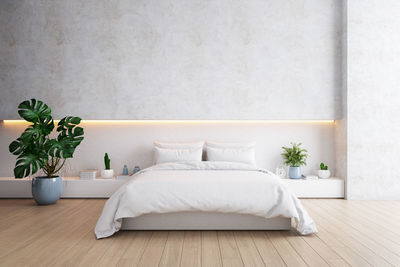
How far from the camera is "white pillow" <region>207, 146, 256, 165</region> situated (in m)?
4.51

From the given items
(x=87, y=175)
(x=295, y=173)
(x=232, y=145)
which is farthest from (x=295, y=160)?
(x=87, y=175)

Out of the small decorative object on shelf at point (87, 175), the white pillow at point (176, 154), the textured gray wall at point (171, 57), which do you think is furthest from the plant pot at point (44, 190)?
the white pillow at point (176, 154)

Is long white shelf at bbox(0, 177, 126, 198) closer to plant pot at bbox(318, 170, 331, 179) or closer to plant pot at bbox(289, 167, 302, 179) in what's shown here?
plant pot at bbox(289, 167, 302, 179)

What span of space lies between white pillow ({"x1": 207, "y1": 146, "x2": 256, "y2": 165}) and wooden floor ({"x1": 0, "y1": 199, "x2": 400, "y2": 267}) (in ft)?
4.06

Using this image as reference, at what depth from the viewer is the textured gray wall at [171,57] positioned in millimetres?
4883

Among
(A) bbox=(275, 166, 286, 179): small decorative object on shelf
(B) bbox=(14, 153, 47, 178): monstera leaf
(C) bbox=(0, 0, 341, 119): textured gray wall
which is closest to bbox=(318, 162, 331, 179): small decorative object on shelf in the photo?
(A) bbox=(275, 166, 286, 179): small decorative object on shelf

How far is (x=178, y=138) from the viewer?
16.7 feet

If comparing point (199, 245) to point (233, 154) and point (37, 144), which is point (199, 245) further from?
point (37, 144)

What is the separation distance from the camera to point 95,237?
2.96 metres

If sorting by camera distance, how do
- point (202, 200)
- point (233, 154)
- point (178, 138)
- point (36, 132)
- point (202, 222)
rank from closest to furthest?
point (202, 200) < point (202, 222) < point (36, 132) < point (233, 154) < point (178, 138)

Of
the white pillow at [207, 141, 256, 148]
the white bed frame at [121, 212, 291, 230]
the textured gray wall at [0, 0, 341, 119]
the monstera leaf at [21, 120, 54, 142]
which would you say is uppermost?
the textured gray wall at [0, 0, 341, 119]

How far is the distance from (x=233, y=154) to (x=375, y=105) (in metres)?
2.19

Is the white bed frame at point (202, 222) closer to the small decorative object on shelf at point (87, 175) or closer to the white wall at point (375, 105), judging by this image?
the small decorative object on shelf at point (87, 175)

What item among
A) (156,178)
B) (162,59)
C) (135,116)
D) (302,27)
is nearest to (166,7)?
(162,59)
